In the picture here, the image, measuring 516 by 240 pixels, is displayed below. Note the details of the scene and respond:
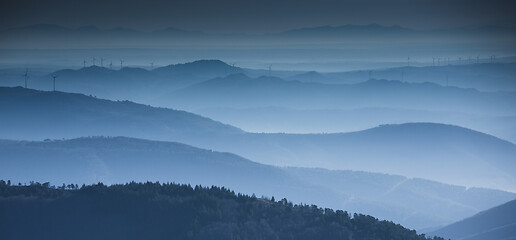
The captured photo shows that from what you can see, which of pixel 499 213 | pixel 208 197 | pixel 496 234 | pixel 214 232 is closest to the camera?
pixel 214 232

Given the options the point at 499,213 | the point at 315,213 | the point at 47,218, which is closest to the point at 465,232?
the point at 499,213

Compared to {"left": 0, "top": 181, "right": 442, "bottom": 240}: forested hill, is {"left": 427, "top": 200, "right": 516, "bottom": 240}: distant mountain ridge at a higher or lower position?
higher

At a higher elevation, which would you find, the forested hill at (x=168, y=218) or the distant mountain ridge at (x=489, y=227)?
the distant mountain ridge at (x=489, y=227)

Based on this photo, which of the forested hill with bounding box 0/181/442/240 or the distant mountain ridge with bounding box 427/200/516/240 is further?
the distant mountain ridge with bounding box 427/200/516/240

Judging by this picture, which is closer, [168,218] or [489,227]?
[168,218]

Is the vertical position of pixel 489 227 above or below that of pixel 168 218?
above

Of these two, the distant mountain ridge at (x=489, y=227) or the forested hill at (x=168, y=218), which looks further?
the distant mountain ridge at (x=489, y=227)

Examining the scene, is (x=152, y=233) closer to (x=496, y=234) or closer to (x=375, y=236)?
(x=375, y=236)

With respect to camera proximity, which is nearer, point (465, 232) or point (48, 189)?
point (48, 189)
